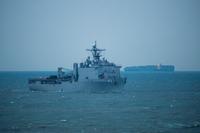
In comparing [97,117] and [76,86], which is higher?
[76,86]

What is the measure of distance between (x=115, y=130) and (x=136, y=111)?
1876 cm

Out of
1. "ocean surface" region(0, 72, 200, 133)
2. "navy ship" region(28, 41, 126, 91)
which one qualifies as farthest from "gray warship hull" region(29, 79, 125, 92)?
"ocean surface" region(0, 72, 200, 133)

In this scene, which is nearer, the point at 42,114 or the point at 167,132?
the point at 167,132

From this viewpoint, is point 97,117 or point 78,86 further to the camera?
point 78,86

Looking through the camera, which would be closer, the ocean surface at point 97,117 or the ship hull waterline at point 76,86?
the ocean surface at point 97,117

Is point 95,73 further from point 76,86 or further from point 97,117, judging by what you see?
point 97,117

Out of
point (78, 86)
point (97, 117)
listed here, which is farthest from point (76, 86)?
point (97, 117)

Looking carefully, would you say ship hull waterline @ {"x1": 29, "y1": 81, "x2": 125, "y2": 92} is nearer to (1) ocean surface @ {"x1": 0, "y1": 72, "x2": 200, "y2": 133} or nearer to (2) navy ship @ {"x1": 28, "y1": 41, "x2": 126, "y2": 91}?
(2) navy ship @ {"x1": 28, "y1": 41, "x2": 126, "y2": 91}

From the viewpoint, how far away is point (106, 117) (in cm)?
5703

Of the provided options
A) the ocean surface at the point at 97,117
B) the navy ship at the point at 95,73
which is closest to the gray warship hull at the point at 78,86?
the navy ship at the point at 95,73

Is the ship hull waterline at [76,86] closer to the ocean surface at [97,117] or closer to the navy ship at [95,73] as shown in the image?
the navy ship at [95,73]

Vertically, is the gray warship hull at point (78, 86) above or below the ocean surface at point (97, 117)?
above

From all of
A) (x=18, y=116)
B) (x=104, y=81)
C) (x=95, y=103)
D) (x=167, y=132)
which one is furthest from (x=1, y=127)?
(x=104, y=81)

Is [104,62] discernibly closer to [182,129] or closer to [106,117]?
[106,117]
